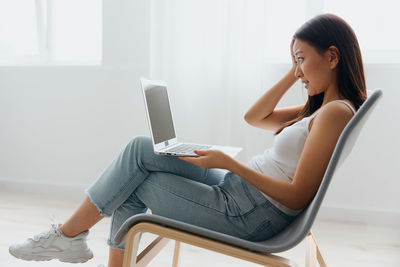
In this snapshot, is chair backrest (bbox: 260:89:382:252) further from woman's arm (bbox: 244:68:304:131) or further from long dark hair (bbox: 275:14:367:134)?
woman's arm (bbox: 244:68:304:131)

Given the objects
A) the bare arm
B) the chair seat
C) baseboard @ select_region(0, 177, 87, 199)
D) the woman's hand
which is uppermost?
the bare arm

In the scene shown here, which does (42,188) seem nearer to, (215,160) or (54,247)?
(54,247)

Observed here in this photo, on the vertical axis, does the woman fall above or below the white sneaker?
above

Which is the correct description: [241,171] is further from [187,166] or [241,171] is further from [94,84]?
[94,84]

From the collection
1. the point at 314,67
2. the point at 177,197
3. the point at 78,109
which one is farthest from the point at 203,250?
the point at 78,109

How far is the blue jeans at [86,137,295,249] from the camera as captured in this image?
1029 millimetres

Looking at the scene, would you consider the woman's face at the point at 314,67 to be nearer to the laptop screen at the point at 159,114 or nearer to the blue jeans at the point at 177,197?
the blue jeans at the point at 177,197

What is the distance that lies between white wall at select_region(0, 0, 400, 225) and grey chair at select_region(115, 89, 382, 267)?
155cm

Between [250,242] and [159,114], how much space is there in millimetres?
641

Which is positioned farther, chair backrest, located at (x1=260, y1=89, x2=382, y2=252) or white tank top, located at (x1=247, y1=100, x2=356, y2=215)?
white tank top, located at (x1=247, y1=100, x2=356, y2=215)

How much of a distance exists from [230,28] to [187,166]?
1479mm

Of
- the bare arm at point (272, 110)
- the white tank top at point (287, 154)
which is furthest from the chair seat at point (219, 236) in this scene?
the bare arm at point (272, 110)

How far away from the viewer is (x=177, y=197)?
3.47ft

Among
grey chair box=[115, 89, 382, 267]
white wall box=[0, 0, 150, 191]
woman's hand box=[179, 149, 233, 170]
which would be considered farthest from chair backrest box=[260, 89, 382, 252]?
white wall box=[0, 0, 150, 191]
